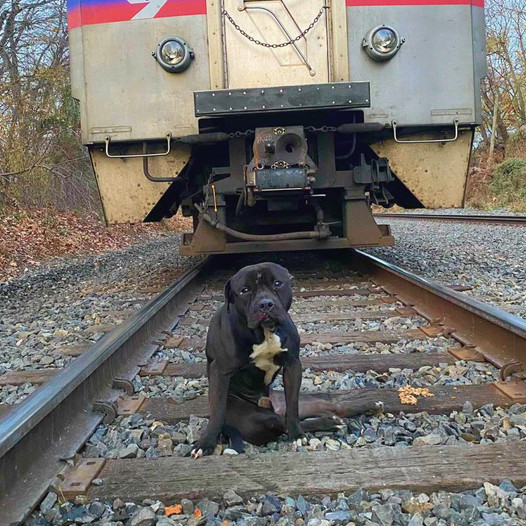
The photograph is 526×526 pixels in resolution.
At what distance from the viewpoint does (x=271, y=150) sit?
15.2ft

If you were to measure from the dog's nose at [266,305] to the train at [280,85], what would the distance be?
286 centimetres

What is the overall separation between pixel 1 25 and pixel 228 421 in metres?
14.3

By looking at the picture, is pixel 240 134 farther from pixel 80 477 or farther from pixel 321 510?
pixel 321 510

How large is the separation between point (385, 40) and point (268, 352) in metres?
3.63

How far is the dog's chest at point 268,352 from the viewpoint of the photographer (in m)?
2.06

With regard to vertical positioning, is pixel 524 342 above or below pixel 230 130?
below

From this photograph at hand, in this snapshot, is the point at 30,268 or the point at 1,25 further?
the point at 1,25

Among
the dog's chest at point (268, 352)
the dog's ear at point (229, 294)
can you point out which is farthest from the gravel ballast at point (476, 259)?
the dog's ear at point (229, 294)

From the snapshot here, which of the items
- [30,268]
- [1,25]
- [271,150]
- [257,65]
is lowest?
[30,268]

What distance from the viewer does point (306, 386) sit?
106 inches

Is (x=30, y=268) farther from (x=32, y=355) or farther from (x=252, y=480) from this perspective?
(x=252, y=480)

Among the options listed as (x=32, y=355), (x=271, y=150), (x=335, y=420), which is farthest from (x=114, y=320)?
(x=335, y=420)

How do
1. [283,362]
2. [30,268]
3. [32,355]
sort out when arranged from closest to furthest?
1. [283,362]
2. [32,355]
3. [30,268]

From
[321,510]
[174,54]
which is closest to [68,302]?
[174,54]
